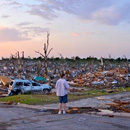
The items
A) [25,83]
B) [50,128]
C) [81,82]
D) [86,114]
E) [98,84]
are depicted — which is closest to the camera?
[50,128]

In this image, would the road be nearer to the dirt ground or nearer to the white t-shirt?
the dirt ground

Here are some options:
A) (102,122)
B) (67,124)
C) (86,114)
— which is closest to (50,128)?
(67,124)

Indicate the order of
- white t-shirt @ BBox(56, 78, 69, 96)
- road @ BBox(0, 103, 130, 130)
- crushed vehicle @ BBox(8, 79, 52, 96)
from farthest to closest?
crushed vehicle @ BBox(8, 79, 52, 96) < white t-shirt @ BBox(56, 78, 69, 96) < road @ BBox(0, 103, 130, 130)

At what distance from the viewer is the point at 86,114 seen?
14727 millimetres

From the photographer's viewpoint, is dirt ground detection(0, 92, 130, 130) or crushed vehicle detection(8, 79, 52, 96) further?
crushed vehicle detection(8, 79, 52, 96)

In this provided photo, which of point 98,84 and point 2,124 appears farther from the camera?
point 98,84

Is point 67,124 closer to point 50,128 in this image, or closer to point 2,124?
point 50,128

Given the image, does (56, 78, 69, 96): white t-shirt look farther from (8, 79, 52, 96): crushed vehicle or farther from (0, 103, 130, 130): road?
(8, 79, 52, 96): crushed vehicle

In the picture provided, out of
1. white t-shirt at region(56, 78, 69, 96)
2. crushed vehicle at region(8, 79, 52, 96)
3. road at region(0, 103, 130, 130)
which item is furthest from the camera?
crushed vehicle at region(8, 79, 52, 96)

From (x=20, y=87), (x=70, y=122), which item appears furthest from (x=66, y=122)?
(x=20, y=87)

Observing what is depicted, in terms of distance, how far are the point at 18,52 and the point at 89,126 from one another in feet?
146

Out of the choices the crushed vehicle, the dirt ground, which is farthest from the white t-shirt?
the crushed vehicle

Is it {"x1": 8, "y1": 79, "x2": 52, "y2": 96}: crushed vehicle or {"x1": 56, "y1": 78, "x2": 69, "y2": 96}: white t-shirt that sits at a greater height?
{"x1": 56, "y1": 78, "x2": 69, "y2": 96}: white t-shirt

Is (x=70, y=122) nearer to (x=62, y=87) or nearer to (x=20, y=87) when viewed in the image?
(x=62, y=87)
